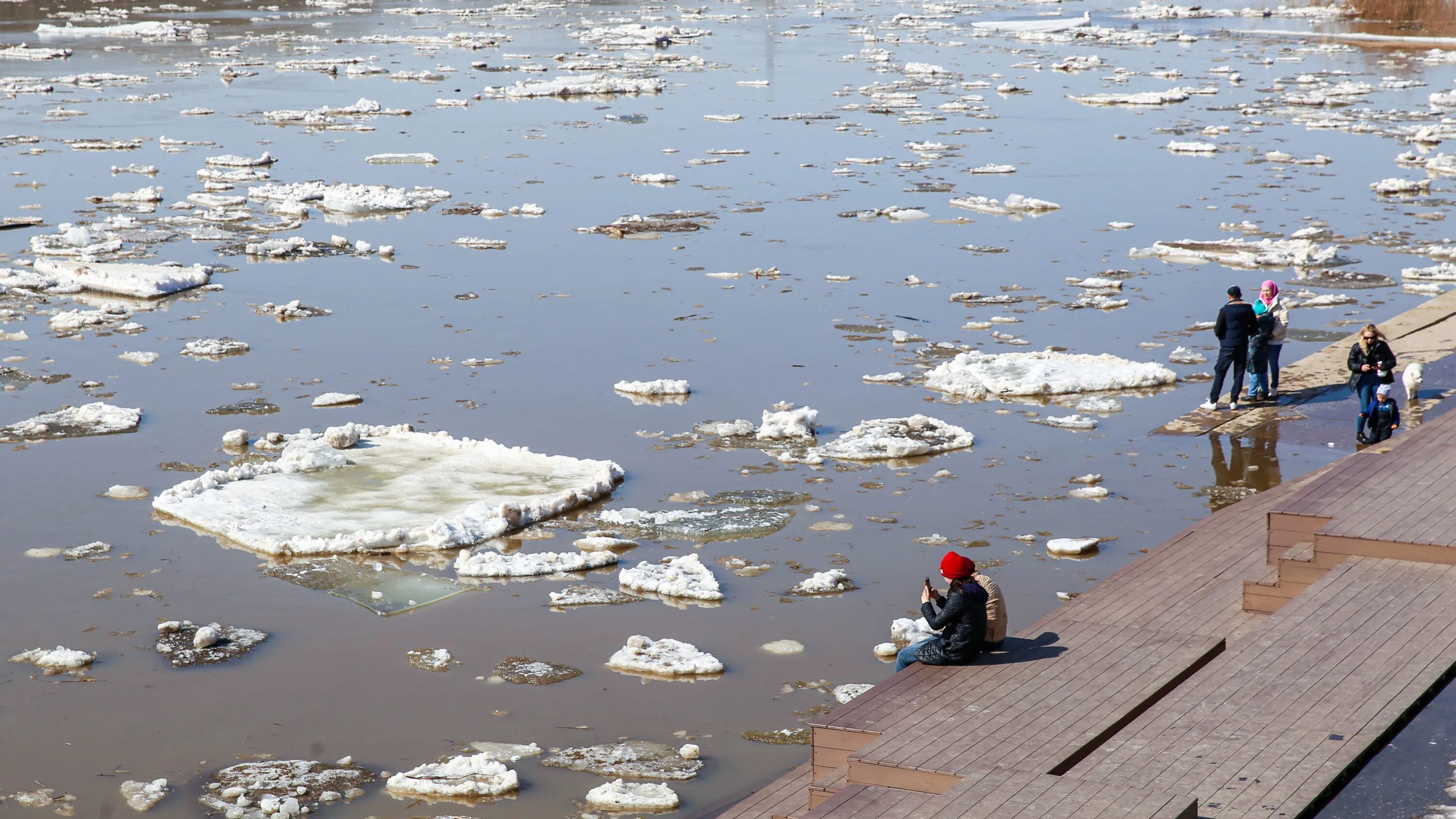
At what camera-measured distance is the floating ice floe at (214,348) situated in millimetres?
17578

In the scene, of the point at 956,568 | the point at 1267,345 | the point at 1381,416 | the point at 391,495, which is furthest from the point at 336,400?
the point at 1381,416

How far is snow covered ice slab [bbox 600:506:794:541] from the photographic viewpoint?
12344 millimetres

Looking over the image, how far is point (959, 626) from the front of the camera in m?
8.35

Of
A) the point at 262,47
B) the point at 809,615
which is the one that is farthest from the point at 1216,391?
the point at 262,47

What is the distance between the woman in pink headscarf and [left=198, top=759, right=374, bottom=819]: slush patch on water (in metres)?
10.3

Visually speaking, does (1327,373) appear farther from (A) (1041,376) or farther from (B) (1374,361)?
(A) (1041,376)

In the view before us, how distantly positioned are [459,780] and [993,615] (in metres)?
3.31

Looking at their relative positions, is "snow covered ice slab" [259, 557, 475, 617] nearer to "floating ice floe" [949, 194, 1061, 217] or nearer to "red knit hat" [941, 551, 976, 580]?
"red knit hat" [941, 551, 976, 580]

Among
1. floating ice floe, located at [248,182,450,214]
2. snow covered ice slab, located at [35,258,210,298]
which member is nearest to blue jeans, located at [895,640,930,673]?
snow covered ice slab, located at [35,258,210,298]

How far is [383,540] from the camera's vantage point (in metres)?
12.0

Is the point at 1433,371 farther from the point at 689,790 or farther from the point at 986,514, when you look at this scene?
the point at 689,790

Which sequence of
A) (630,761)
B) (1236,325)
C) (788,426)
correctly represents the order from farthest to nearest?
(1236,325), (788,426), (630,761)

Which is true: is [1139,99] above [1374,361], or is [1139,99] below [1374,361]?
above

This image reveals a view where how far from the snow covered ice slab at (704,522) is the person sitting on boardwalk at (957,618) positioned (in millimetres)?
3996
